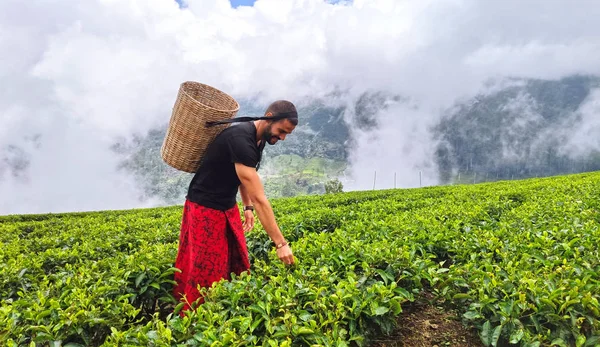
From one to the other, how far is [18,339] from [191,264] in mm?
1337

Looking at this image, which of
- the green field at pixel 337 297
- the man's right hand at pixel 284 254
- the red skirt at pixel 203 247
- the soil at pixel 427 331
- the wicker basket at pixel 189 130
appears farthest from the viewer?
the red skirt at pixel 203 247

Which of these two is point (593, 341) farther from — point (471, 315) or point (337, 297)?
point (337, 297)

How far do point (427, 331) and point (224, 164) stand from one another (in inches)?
89.2

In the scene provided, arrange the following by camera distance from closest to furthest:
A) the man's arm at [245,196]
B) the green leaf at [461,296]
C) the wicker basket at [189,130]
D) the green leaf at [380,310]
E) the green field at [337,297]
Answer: the green field at [337,297]
the green leaf at [380,310]
the green leaf at [461,296]
the wicker basket at [189,130]
the man's arm at [245,196]

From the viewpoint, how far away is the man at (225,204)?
3.14 meters

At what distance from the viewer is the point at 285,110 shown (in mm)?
3195

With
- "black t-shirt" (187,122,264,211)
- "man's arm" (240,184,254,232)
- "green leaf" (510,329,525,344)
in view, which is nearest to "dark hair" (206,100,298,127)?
"black t-shirt" (187,122,264,211)

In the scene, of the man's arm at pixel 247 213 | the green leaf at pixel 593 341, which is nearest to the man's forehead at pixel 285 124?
the man's arm at pixel 247 213

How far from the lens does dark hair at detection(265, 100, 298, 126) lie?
319cm

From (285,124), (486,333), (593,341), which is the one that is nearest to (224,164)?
(285,124)

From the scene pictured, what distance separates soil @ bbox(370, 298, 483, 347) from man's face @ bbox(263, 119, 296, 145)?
179 centimetres

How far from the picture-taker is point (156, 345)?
87.2 inches

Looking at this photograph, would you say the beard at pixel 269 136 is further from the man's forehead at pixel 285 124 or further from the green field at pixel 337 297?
the green field at pixel 337 297

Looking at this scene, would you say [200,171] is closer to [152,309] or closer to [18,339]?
[152,309]
